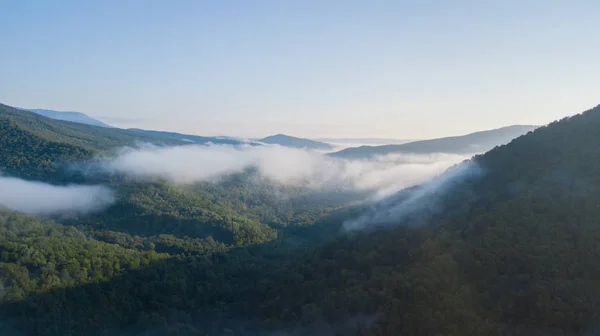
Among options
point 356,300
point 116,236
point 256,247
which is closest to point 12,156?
point 116,236

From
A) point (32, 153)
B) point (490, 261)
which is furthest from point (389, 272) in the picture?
point (32, 153)

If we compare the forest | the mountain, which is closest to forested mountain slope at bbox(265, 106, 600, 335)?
the forest

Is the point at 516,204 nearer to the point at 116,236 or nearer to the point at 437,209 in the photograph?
the point at 437,209

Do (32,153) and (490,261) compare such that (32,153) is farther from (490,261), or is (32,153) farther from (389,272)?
(490,261)

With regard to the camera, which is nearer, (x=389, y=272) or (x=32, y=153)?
(x=389, y=272)

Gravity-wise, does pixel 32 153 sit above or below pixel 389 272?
above

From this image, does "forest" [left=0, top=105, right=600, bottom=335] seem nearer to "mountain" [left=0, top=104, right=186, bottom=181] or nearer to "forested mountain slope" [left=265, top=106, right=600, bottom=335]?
"forested mountain slope" [left=265, top=106, right=600, bottom=335]

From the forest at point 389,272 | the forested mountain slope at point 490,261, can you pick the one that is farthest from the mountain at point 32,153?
the forested mountain slope at point 490,261

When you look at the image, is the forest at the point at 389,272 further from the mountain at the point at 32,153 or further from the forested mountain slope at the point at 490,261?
the mountain at the point at 32,153
